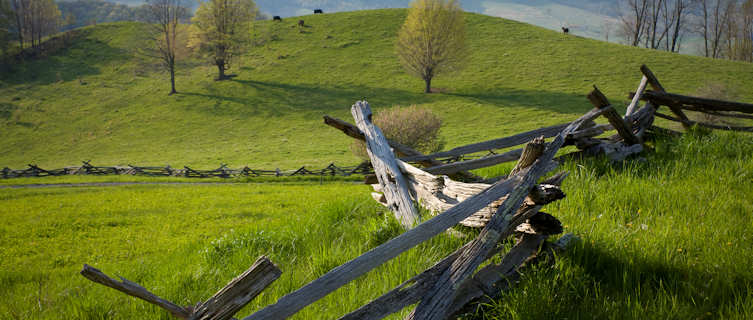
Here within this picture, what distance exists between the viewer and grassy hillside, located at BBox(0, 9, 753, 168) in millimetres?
33312

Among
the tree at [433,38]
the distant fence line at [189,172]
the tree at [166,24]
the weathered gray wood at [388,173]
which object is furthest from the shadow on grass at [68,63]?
the weathered gray wood at [388,173]

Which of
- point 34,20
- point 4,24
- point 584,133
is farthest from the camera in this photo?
point 34,20

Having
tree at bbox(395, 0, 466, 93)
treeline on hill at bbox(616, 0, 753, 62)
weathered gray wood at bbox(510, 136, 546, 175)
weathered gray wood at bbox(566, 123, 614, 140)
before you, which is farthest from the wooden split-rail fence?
treeline on hill at bbox(616, 0, 753, 62)

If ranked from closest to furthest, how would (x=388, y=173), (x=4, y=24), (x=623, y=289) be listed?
(x=623, y=289)
(x=388, y=173)
(x=4, y=24)

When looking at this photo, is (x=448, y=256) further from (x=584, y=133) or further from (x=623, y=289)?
(x=584, y=133)

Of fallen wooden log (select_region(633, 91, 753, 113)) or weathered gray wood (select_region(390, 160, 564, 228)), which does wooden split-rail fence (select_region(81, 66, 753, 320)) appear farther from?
fallen wooden log (select_region(633, 91, 753, 113))

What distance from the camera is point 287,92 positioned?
148ft

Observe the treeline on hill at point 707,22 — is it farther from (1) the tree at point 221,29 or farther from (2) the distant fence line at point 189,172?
(1) the tree at point 221,29

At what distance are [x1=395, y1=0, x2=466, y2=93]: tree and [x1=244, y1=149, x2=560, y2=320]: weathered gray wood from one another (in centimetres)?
4226

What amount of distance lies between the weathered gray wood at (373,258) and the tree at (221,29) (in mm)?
50693

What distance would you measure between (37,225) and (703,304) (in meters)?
14.8

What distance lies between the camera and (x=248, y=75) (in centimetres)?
4975

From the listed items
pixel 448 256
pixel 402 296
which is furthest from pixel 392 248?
pixel 448 256

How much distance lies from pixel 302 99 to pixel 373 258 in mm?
43368
